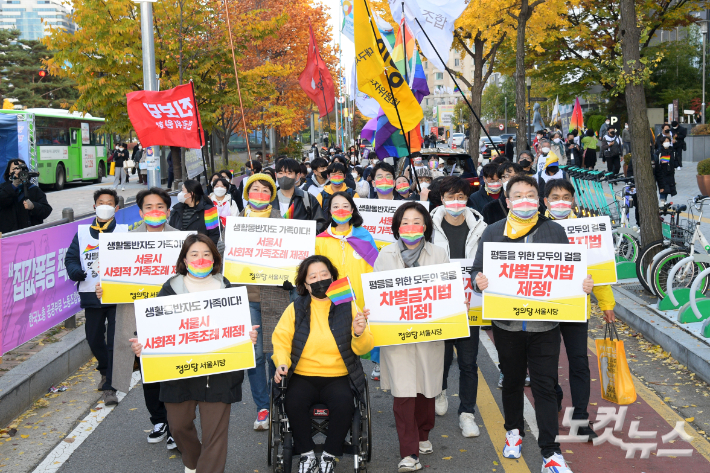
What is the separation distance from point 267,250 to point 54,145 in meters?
27.5

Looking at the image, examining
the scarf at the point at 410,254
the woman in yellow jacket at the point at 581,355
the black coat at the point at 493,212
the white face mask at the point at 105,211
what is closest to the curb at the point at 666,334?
the woman in yellow jacket at the point at 581,355

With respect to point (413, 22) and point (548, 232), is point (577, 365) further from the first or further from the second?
point (413, 22)

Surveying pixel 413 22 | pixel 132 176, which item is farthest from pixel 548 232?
pixel 132 176

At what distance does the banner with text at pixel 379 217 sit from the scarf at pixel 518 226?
275 cm

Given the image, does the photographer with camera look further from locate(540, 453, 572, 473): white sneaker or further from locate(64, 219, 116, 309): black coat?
locate(540, 453, 572, 473): white sneaker

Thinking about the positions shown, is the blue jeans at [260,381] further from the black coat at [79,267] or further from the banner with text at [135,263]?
the black coat at [79,267]

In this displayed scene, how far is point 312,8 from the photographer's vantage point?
123 feet

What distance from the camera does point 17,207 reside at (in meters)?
9.98

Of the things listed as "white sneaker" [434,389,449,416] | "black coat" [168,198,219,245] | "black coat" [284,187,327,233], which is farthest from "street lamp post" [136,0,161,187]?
"white sneaker" [434,389,449,416]

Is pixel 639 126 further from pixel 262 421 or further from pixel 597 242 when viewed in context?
pixel 262 421

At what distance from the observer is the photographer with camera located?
985 centimetres

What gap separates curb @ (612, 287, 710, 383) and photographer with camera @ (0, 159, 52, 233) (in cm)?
759

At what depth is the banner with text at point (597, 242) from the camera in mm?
5645

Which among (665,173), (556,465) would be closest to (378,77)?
(556,465)
